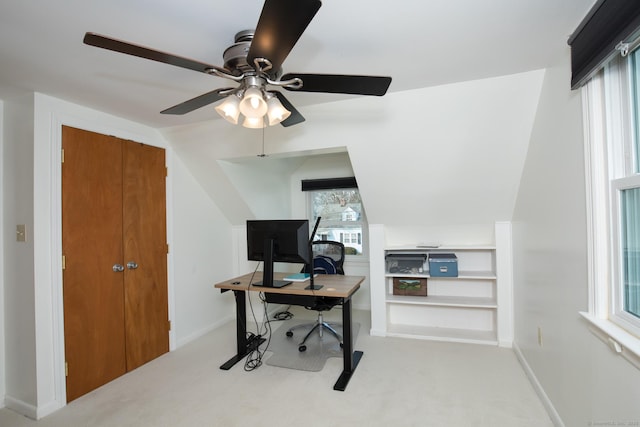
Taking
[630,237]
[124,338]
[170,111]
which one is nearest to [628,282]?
[630,237]

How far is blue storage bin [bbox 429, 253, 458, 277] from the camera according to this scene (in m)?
3.15

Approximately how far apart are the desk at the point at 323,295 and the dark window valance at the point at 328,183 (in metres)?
1.81

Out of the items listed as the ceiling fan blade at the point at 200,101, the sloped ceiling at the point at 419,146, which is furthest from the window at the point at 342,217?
the ceiling fan blade at the point at 200,101

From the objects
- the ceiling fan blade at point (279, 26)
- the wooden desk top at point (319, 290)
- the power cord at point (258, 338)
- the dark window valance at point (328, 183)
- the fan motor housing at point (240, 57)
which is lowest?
the power cord at point (258, 338)

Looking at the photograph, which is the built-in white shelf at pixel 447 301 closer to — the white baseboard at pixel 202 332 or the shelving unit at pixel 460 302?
the shelving unit at pixel 460 302

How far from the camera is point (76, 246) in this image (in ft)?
7.73

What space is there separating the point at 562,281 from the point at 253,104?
2007mm

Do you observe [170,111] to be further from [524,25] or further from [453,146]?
[453,146]

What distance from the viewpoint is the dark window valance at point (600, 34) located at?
1126 mm

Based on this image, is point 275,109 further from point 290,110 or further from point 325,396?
point 325,396

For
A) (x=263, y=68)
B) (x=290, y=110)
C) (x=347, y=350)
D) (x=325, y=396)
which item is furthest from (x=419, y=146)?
(x=325, y=396)

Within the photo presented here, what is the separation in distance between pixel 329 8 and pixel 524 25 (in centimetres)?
102

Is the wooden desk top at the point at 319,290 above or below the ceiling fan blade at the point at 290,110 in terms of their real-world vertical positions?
below

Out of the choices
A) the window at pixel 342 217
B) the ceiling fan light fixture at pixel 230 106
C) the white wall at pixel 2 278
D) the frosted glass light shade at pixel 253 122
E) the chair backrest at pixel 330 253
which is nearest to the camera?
the ceiling fan light fixture at pixel 230 106
